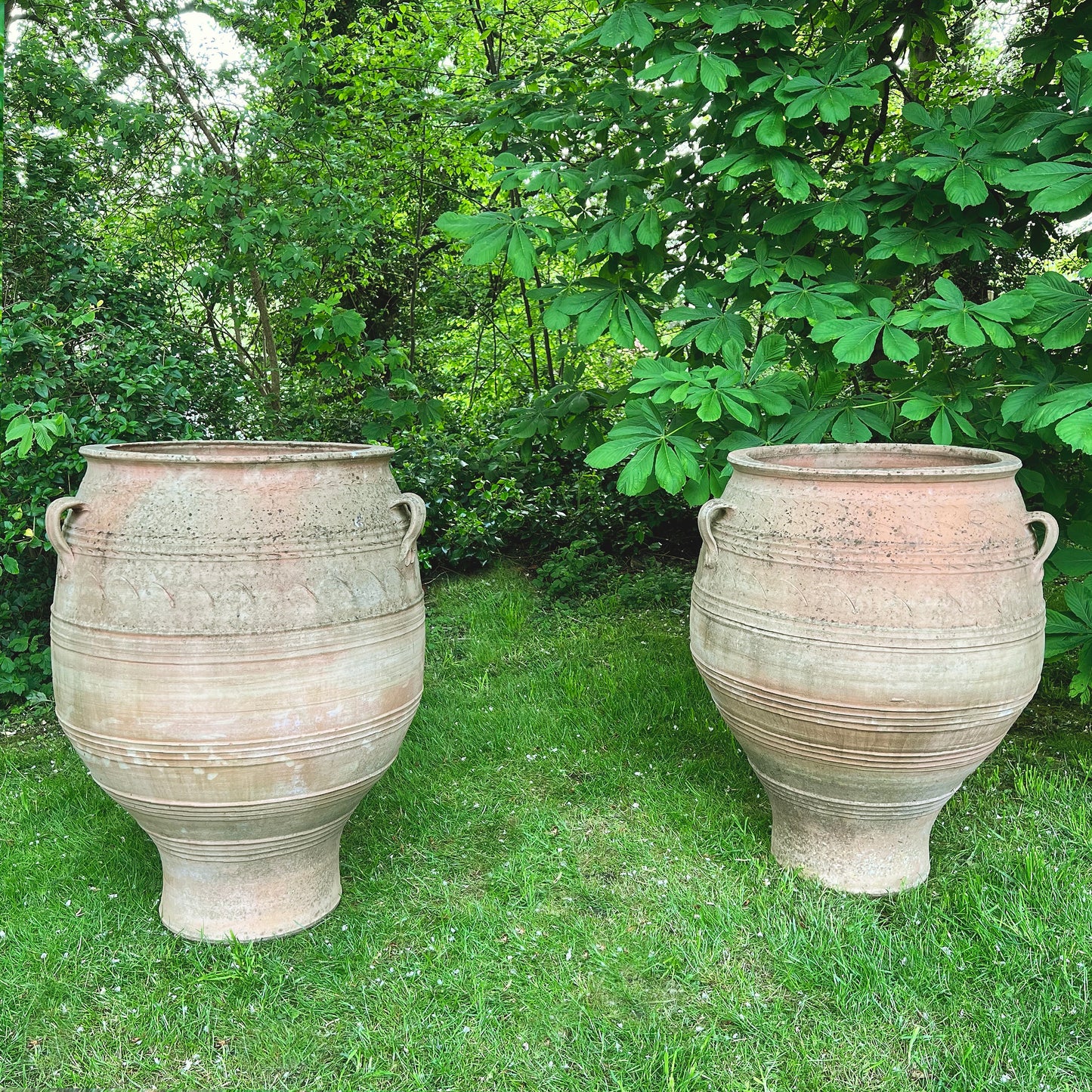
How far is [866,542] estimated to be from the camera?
6.82ft

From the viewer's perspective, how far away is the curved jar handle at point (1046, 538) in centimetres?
214

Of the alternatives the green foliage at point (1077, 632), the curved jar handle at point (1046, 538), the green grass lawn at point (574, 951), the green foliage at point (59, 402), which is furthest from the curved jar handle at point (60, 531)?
the green foliage at point (1077, 632)

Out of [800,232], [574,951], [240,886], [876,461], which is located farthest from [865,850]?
[800,232]

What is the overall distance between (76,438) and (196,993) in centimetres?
229

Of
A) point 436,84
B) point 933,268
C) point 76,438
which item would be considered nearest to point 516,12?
point 436,84

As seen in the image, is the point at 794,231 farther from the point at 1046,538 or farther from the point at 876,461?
the point at 1046,538

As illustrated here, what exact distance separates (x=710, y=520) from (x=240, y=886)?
161cm

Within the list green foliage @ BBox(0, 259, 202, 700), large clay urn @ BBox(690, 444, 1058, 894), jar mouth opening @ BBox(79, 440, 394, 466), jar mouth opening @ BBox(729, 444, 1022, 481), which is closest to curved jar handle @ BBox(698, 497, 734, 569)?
large clay urn @ BBox(690, 444, 1058, 894)

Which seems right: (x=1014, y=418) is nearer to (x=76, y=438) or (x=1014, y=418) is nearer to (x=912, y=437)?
(x=912, y=437)

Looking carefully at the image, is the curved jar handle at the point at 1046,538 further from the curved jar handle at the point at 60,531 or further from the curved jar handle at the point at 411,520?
the curved jar handle at the point at 60,531

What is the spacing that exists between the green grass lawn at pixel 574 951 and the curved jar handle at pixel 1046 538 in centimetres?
86

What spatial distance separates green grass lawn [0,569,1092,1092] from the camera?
1847mm

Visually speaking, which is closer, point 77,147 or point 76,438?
point 76,438

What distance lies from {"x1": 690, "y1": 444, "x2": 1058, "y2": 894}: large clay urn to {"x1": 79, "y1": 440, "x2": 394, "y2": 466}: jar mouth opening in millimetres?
1002
